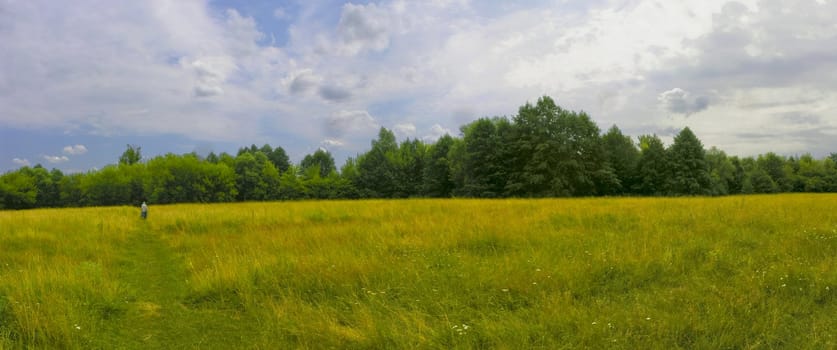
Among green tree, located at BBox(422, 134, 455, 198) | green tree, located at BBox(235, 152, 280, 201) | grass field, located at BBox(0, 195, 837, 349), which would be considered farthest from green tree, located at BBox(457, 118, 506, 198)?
green tree, located at BBox(235, 152, 280, 201)

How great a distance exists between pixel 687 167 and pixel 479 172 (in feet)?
80.1

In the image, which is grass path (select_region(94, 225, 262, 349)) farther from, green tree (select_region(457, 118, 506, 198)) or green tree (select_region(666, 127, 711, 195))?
green tree (select_region(666, 127, 711, 195))

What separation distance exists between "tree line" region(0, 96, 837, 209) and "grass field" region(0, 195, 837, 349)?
34.6 metres

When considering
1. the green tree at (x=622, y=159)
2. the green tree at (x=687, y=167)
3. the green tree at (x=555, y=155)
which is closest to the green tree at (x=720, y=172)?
the green tree at (x=687, y=167)

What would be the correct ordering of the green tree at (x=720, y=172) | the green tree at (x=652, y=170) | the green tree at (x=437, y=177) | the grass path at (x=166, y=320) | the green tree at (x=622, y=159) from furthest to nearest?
the green tree at (x=437, y=177) → the green tree at (x=720, y=172) → the green tree at (x=622, y=159) → the green tree at (x=652, y=170) → the grass path at (x=166, y=320)

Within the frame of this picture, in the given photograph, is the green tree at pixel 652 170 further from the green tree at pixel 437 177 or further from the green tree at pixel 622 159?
the green tree at pixel 437 177

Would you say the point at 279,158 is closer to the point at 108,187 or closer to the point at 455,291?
the point at 108,187

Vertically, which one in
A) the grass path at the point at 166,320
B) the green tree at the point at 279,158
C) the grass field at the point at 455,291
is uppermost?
the green tree at the point at 279,158

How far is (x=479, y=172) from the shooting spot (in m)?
46.2

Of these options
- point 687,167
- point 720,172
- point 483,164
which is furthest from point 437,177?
point 720,172

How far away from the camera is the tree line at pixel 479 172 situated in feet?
143

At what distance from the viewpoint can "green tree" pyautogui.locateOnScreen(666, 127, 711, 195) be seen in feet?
147

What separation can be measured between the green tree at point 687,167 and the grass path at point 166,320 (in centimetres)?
5062

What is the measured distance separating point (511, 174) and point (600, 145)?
11731 millimetres
